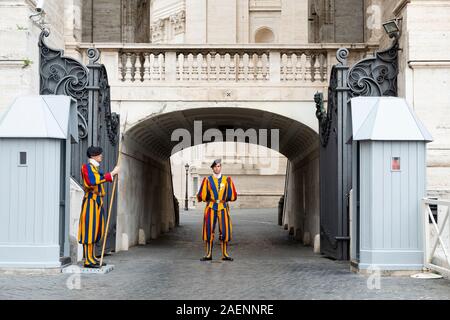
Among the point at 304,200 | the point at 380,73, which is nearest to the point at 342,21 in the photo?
the point at 304,200

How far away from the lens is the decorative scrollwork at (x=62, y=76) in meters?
14.9

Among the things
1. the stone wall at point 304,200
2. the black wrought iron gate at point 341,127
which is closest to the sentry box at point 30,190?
the black wrought iron gate at point 341,127

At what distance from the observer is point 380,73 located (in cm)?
1495

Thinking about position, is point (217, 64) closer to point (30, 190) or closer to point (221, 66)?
point (221, 66)

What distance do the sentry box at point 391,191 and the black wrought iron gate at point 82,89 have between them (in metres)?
5.48

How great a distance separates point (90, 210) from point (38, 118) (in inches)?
59.1

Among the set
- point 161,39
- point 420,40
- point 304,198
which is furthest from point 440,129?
point 161,39

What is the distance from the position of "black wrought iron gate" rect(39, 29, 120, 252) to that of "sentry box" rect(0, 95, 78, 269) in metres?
3.14

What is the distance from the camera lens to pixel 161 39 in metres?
61.2

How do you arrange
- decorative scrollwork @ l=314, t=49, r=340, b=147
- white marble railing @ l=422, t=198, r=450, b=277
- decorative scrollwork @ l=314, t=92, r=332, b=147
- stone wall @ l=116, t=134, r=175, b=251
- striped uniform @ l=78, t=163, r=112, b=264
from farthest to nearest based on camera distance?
1. stone wall @ l=116, t=134, r=175, b=251
2. decorative scrollwork @ l=314, t=92, r=332, b=147
3. decorative scrollwork @ l=314, t=49, r=340, b=147
4. striped uniform @ l=78, t=163, r=112, b=264
5. white marble railing @ l=422, t=198, r=450, b=277

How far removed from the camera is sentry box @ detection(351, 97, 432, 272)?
11047 mm

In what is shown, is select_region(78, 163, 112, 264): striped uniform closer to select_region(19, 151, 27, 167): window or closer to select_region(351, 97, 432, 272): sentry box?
select_region(19, 151, 27, 167): window

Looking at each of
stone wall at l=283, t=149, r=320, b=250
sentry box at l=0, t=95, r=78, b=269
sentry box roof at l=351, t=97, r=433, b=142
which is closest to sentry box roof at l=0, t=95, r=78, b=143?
sentry box at l=0, t=95, r=78, b=269

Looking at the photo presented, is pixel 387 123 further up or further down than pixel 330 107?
further down
